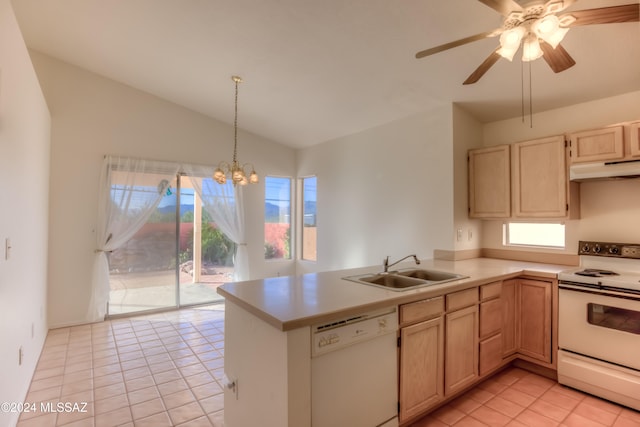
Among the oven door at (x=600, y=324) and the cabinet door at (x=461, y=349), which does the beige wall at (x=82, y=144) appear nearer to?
the cabinet door at (x=461, y=349)

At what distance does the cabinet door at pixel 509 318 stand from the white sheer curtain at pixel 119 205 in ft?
14.7

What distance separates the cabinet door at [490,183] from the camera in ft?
10.5

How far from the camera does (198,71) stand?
358cm

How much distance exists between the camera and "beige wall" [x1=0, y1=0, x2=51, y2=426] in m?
1.85

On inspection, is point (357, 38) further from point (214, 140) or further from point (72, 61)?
point (72, 61)

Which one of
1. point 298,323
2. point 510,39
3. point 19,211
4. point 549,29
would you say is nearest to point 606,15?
point 549,29

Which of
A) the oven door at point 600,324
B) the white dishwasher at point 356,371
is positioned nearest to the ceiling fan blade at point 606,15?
the white dishwasher at point 356,371

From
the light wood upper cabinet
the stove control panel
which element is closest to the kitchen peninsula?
the stove control panel

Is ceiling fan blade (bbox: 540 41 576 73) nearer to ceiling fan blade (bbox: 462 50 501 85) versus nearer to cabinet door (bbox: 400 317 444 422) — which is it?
ceiling fan blade (bbox: 462 50 501 85)

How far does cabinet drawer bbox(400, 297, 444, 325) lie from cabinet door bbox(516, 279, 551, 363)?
3.92ft

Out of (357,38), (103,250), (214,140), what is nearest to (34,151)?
(103,250)

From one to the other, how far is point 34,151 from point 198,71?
1809mm

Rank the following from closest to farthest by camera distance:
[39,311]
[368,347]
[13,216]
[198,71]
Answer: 1. [368,347]
2. [13,216]
3. [39,311]
4. [198,71]

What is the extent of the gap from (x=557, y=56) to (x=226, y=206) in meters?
4.43
